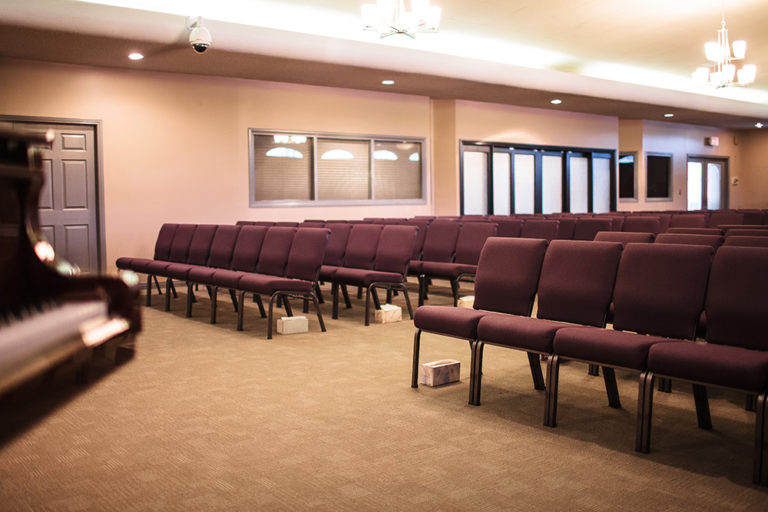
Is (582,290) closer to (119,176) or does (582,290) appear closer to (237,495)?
(237,495)

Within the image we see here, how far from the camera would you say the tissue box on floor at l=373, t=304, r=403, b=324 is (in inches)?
236

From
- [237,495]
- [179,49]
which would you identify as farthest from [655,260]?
[179,49]

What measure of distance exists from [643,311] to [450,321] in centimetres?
93

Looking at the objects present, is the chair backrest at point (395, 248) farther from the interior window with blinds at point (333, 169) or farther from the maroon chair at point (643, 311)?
the interior window with blinds at point (333, 169)

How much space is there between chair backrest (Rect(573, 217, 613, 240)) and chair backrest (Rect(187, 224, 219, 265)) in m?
3.77

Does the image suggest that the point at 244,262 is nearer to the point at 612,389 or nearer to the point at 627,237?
the point at 627,237

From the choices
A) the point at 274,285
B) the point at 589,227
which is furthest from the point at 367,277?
the point at 589,227

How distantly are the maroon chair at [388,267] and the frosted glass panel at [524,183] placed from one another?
783 centimetres

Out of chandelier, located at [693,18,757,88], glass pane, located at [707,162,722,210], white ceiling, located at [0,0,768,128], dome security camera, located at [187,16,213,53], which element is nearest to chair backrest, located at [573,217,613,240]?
white ceiling, located at [0,0,768,128]

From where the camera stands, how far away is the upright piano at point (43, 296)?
147cm

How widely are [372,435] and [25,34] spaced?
20.5 feet

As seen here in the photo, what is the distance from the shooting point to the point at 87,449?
291 cm

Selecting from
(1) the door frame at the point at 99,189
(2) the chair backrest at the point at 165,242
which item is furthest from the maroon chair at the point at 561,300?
(1) the door frame at the point at 99,189

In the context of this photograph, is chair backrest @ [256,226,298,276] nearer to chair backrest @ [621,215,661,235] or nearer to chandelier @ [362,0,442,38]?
chandelier @ [362,0,442,38]
